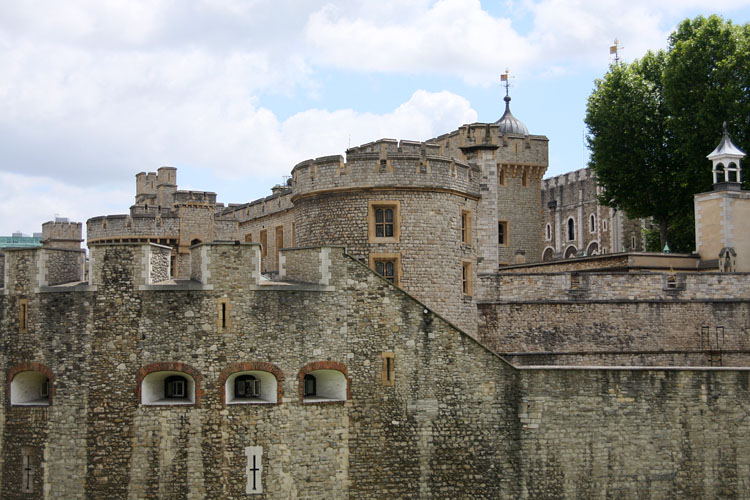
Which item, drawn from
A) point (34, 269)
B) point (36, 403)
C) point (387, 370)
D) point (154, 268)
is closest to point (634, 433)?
point (387, 370)

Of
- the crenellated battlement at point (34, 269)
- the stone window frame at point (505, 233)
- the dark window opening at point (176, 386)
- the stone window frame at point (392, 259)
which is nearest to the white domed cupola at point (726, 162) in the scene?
the stone window frame at point (505, 233)

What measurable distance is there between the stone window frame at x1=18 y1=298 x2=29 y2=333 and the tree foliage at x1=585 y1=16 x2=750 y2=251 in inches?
1208

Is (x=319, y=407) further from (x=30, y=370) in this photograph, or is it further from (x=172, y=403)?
(x=30, y=370)

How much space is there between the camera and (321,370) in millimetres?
27109

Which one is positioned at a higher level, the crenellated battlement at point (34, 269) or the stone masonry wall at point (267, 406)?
the crenellated battlement at point (34, 269)

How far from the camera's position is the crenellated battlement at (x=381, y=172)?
31328 mm

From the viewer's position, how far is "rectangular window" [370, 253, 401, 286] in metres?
31.1

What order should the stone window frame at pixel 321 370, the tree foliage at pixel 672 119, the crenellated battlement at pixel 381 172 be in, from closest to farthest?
the stone window frame at pixel 321 370 → the crenellated battlement at pixel 381 172 → the tree foliage at pixel 672 119

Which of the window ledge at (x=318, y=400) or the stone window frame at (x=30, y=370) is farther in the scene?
the stone window frame at (x=30, y=370)

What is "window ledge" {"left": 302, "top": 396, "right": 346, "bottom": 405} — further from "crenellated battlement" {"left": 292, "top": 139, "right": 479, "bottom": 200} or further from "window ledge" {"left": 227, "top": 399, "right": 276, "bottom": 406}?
"crenellated battlement" {"left": 292, "top": 139, "right": 479, "bottom": 200}

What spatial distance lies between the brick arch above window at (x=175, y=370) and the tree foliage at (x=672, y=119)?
28.4m

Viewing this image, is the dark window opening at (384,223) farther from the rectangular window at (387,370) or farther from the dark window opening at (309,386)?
the dark window opening at (309,386)

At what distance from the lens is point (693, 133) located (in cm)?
4675


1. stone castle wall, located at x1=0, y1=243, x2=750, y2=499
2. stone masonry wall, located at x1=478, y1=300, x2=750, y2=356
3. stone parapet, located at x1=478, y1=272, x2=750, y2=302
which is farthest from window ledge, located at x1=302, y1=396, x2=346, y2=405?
stone parapet, located at x1=478, y1=272, x2=750, y2=302
